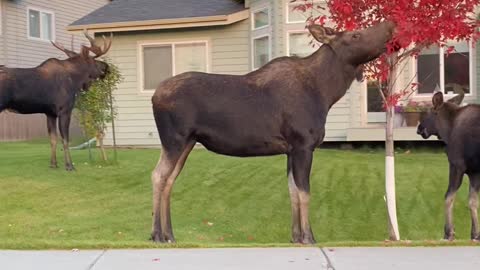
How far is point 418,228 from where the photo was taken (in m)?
10.5

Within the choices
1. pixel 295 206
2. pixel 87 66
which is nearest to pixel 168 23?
pixel 87 66

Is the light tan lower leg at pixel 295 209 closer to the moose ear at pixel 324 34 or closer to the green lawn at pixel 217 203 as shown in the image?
the green lawn at pixel 217 203

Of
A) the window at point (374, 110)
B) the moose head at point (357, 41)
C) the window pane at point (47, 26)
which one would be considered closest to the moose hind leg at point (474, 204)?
the moose head at point (357, 41)

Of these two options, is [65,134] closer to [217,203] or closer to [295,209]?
[217,203]

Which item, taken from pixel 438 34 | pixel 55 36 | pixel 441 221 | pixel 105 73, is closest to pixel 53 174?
pixel 105 73

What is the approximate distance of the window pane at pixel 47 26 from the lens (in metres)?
30.9

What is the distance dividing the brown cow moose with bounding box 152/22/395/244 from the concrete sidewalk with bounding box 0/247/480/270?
0.93 meters

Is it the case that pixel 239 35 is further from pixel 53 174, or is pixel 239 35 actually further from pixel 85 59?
pixel 53 174

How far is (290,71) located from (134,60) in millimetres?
13805

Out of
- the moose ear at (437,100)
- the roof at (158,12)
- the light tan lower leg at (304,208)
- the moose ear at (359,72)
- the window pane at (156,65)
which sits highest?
the roof at (158,12)

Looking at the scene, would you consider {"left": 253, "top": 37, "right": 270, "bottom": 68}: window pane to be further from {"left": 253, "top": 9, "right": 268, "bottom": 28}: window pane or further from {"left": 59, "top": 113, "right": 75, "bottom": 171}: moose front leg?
{"left": 59, "top": 113, "right": 75, "bottom": 171}: moose front leg

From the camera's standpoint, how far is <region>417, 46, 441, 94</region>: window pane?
17891 mm

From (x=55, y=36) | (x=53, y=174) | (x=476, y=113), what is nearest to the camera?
(x=476, y=113)

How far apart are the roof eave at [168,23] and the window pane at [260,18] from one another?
0.25 metres
